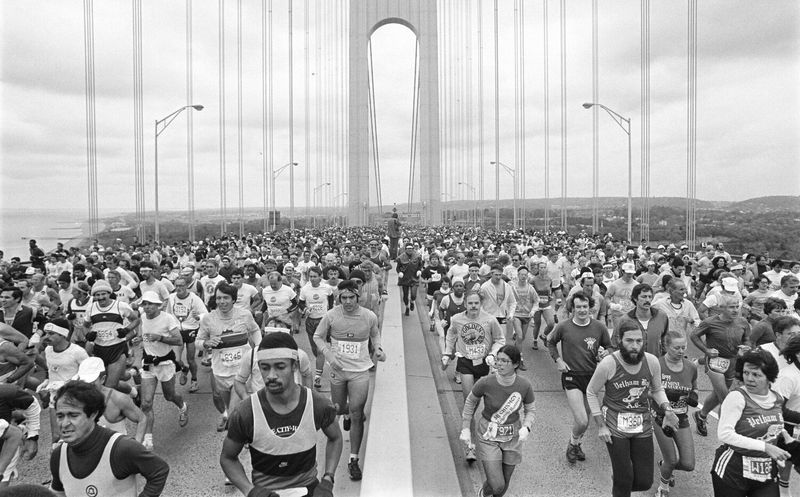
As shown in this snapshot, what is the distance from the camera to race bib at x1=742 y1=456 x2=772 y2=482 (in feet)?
12.5

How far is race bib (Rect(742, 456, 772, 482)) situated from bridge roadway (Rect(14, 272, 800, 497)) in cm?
128

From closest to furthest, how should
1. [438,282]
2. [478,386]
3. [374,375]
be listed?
[478,386] < [374,375] < [438,282]

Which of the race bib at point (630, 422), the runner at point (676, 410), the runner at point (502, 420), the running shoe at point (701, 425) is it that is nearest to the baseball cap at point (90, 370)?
the runner at point (502, 420)

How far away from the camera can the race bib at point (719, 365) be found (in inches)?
249

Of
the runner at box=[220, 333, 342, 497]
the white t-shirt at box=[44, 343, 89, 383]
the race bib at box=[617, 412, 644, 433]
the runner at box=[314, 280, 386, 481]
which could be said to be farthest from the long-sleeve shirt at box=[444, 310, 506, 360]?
the white t-shirt at box=[44, 343, 89, 383]

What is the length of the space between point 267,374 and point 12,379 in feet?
12.1

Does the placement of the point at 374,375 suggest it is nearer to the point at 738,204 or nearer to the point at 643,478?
the point at 643,478

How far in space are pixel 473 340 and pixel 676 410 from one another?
2.00m

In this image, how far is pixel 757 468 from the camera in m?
3.83

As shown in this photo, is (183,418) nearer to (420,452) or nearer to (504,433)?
(420,452)

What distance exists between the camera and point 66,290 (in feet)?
35.3

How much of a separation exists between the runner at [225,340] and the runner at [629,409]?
351 cm

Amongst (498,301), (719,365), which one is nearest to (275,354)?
(719,365)

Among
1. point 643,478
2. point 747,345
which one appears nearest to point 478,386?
point 643,478
